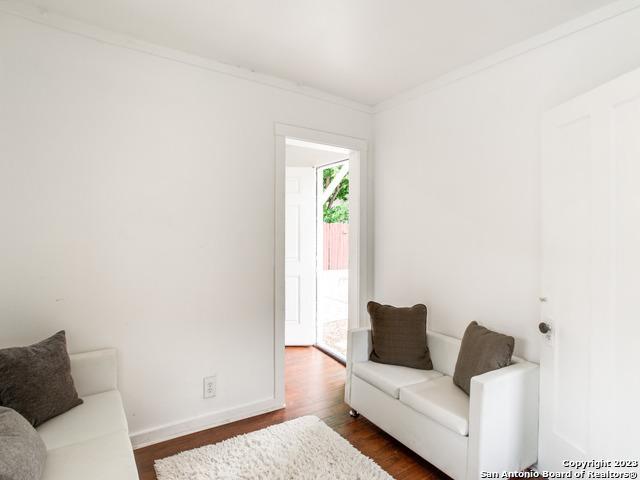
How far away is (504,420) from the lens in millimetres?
1870

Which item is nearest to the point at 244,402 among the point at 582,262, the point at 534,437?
the point at 534,437

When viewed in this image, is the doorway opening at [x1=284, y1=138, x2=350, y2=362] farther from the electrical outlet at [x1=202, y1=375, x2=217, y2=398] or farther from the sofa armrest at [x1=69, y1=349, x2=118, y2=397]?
the sofa armrest at [x1=69, y1=349, x2=118, y2=397]

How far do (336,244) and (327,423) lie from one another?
309 cm

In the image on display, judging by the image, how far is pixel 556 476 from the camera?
1.88 meters

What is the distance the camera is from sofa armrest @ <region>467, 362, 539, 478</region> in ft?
5.84

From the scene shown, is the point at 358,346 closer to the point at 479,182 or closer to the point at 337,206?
the point at 479,182

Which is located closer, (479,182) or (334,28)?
(334,28)

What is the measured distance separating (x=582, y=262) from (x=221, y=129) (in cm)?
231

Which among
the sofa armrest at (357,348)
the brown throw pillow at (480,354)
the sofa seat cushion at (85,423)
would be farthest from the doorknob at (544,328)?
the sofa seat cushion at (85,423)

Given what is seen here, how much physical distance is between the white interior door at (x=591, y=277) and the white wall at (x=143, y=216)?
181cm

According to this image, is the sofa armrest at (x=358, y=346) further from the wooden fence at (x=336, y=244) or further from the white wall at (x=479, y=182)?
the wooden fence at (x=336, y=244)

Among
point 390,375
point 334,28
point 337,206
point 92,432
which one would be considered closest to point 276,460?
point 390,375

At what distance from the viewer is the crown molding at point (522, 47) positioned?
5.96ft

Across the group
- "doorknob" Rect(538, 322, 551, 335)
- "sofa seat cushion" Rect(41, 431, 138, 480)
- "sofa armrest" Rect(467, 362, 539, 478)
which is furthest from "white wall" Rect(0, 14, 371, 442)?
"doorknob" Rect(538, 322, 551, 335)
